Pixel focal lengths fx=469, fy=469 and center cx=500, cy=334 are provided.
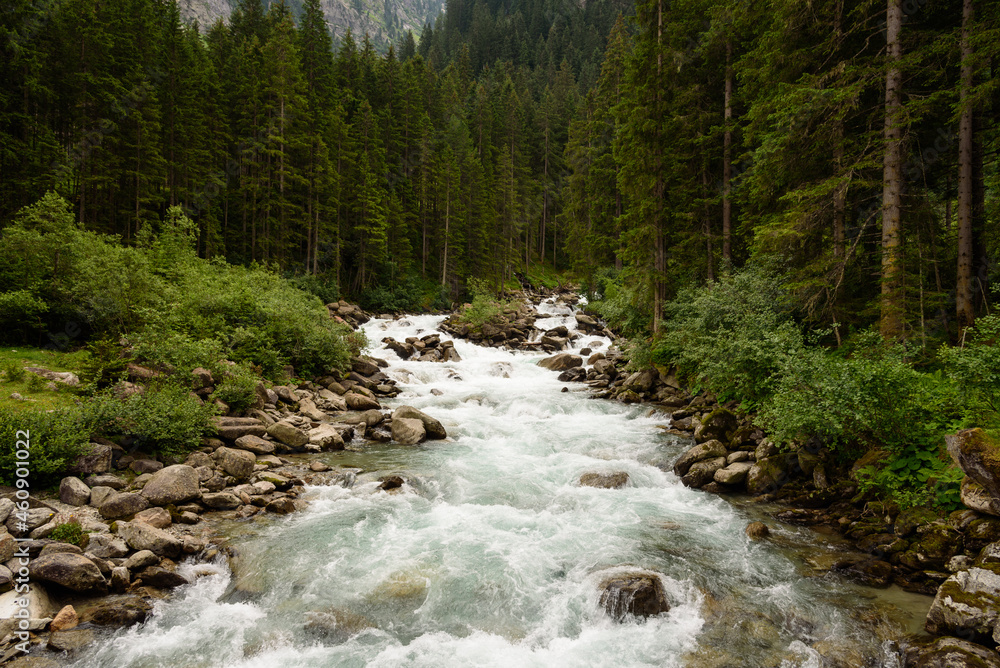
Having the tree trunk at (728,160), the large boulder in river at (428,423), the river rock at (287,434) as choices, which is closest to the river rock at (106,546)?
the river rock at (287,434)

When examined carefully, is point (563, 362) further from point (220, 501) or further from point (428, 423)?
point (220, 501)

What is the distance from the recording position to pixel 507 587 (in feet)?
22.7

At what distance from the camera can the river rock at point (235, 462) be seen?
9953 mm

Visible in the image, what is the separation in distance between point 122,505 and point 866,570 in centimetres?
1144

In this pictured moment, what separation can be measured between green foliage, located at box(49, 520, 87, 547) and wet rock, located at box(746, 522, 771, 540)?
10.2 meters

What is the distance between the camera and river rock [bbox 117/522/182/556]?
6.91 meters

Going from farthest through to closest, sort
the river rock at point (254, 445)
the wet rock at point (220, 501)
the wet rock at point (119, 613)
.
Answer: the river rock at point (254, 445), the wet rock at point (220, 501), the wet rock at point (119, 613)

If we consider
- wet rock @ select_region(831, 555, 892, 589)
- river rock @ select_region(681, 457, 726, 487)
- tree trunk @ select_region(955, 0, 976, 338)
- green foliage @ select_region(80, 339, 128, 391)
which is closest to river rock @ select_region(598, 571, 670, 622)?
wet rock @ select_region(831, 555, 892, 589)

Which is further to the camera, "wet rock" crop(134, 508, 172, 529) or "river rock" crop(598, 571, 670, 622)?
"wet rock" crop(134, 508, 172, 529)

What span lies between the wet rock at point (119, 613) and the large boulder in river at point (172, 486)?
8.40ft

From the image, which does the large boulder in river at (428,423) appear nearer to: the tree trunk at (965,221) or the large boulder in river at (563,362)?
the large boulder in river at (563,362)

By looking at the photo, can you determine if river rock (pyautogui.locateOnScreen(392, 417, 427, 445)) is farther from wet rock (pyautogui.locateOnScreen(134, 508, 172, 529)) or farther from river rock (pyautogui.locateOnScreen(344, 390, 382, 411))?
wet rock (pyautogui.locateOnScreen(134, 508, 172, 529))

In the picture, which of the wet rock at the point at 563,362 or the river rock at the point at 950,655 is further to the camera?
the wet rock at the point at 563,362

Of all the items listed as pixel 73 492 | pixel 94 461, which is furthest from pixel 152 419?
Result: pixel 73 492
